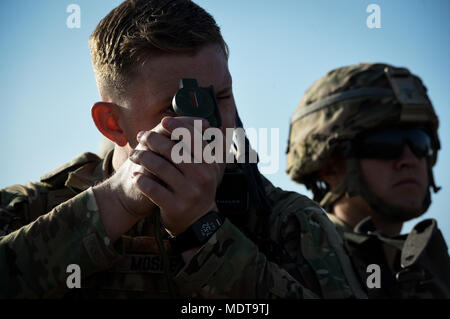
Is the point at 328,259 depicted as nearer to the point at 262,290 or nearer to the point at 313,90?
the point at 262,290

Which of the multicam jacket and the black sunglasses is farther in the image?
the black sunglasses

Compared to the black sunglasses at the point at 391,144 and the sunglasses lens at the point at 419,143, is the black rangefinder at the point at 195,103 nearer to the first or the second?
the black sunglasses at the point at 391,144

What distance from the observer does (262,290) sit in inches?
75.0

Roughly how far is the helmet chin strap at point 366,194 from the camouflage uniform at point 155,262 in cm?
259

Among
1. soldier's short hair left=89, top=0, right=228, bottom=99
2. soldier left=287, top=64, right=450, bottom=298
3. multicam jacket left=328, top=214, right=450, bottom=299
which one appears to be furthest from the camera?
soldier left=287, top=64, right=450, bottom=298

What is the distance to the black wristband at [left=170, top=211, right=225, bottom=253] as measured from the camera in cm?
183

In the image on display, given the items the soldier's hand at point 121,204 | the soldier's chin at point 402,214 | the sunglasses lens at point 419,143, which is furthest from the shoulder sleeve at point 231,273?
the sunglasses lens at point 419,143

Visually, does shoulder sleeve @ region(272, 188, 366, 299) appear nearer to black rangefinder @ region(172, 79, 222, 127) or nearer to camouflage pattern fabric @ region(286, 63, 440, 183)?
black rangefinder @ region(172, 79, 222, 127)

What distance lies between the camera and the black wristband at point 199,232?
1.83 meters

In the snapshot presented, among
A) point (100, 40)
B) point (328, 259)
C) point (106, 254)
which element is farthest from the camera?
point (100, 40)

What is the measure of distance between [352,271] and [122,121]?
3.98 feet

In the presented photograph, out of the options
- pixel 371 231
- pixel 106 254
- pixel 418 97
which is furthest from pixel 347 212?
pixel 106 254

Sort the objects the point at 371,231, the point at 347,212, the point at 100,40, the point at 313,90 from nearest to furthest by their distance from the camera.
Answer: the point at 100,40 → the point at 371,231 → the point at 347,212 → the point at 313,90

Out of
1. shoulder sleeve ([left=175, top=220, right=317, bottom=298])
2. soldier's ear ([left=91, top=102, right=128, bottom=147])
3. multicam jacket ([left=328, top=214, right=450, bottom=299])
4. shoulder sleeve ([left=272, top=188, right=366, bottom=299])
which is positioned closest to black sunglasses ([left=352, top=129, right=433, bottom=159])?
multicam jacket ([left=328, top=214, right=450, bottom=299])
